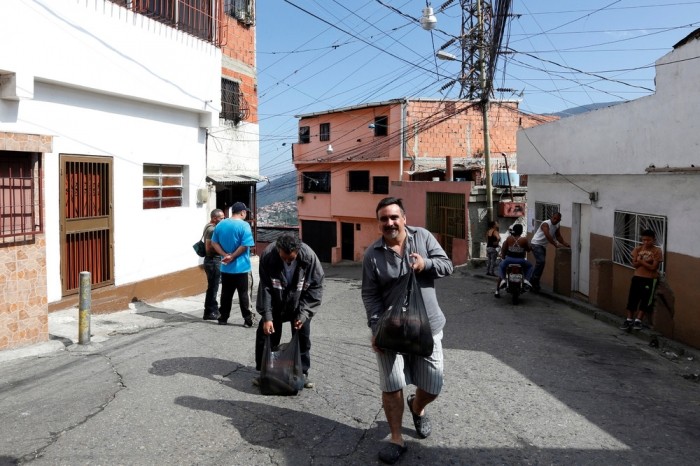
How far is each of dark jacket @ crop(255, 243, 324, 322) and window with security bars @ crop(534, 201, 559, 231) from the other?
965 centimetres

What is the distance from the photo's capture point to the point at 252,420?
15.8 ft

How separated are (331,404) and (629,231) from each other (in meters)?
7.34

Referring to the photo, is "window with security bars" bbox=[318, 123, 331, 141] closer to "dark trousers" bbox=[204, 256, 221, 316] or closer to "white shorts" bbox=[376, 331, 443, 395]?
"dark trousers" bbox=[204, 256, 221, 316]

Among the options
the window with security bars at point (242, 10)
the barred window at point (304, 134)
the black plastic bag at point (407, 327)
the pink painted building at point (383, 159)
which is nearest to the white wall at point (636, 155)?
the black plastic bag at point (407, 327)

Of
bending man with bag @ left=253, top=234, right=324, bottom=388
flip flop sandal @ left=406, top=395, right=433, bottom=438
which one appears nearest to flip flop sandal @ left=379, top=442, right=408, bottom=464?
flip flop sandal @ left=406, top=395, right=433, bottom=438

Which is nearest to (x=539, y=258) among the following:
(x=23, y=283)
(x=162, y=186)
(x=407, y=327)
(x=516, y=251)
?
(x=516, y=251)

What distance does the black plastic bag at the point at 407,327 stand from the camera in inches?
159

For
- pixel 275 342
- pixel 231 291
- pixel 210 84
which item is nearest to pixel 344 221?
pixel 210 84

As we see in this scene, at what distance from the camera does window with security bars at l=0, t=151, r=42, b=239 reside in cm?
699

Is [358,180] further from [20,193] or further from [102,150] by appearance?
[20,193]

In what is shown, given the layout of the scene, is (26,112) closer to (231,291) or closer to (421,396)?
(231,291)

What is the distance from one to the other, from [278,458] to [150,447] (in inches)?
36.6

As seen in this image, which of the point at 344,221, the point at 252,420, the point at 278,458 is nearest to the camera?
the point at 278,458

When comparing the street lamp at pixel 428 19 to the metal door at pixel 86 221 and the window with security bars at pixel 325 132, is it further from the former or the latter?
the window with security bars at pixel 325 132
